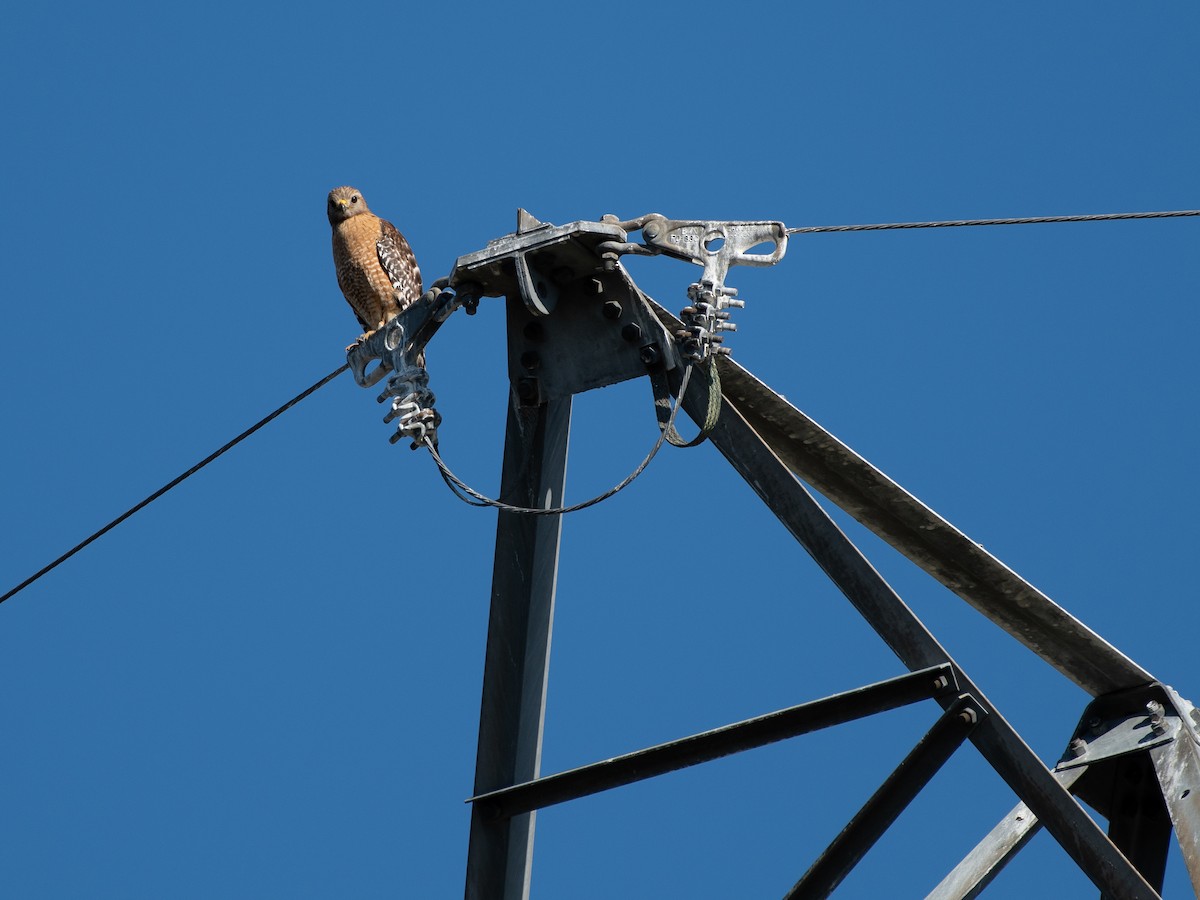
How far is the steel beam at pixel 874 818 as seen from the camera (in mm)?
6230

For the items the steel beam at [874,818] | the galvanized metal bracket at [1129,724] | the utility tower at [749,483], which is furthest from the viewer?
the galvanized metal bracket at [1129,724]

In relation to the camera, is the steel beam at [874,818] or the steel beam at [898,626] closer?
the steel beam at [898,626]

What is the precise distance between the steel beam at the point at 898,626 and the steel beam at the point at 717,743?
0.39 ft

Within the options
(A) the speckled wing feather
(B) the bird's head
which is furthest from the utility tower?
(B) the bird's head

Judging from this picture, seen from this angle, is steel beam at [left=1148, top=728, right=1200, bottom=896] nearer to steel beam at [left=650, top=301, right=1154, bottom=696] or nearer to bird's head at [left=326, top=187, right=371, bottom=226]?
steel beam at [left=650, top=301, right=1154, bottom=696]

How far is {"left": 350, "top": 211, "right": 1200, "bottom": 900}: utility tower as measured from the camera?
262 inches

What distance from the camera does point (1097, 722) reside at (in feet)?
24.3

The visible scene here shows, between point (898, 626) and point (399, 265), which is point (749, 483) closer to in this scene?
point (898, 626)

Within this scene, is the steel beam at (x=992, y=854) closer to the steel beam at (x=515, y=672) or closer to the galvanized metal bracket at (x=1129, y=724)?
the galvanized metal bracket at (x=1129, y=724)

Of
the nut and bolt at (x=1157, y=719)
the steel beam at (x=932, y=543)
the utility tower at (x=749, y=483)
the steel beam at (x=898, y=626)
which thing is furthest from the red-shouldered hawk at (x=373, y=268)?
the nut and bolt at (x=1157, y=719)

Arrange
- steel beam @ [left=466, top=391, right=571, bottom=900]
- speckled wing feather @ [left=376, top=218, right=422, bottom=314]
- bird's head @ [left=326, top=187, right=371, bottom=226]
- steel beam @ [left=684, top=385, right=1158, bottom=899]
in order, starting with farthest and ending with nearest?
bird's head @ [left=326, top=187, right=371, bottom=226] < speckled wing feather @ [left=376, top=218, right=422, bottom=314] < steel beam @ [left=466, top=391, right=571, bottom=900] < steel beam @ [left=684, top=385, right=1158, bottom=899]

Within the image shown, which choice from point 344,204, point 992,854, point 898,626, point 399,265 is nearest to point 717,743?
point 898,626

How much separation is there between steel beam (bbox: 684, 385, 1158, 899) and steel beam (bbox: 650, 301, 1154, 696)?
1.36 feet

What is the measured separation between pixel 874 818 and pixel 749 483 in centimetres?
129
